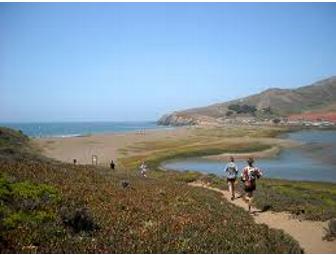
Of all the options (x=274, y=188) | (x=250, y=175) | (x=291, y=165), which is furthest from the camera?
(x=291, y=165)

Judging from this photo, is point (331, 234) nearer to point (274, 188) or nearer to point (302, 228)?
point (302, 228)

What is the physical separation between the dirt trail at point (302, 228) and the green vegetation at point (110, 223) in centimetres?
64

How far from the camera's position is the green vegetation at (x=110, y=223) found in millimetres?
10538

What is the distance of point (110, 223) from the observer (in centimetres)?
1285

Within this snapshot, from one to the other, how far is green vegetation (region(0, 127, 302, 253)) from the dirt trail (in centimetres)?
64

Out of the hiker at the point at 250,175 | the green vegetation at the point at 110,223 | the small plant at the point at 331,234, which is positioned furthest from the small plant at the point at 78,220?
the hiker at the point at 250,175

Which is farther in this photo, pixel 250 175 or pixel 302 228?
pixel 250 175

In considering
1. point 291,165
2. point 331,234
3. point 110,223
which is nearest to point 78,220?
point 110,223

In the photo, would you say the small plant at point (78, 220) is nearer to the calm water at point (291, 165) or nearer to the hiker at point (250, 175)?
the hiker at point (250, 175)

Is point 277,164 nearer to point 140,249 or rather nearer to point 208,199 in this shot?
point 208,199

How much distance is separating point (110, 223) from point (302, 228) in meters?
7.28

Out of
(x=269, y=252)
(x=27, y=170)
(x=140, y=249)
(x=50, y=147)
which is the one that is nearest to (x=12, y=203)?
(x=140, y=249)

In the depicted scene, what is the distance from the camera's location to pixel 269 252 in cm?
1145

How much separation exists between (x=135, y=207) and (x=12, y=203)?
451cm
